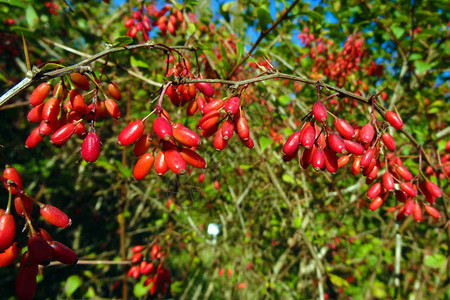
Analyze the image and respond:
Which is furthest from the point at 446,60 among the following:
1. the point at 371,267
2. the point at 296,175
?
the point at 371,267

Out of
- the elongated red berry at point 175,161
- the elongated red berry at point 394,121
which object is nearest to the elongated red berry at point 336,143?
the elongated red berry at point 394,121

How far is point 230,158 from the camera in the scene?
10.4ft

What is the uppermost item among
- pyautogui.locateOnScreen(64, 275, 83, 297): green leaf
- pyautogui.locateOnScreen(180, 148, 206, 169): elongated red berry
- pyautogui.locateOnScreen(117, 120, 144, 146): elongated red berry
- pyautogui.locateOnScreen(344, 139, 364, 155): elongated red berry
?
pyautogui.locateOnScreen(117, 120, 144, 146): elongated red berry

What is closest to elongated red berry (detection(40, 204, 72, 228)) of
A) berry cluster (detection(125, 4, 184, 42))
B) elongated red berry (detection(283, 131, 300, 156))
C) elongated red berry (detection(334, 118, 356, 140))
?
elongated red berry (detection(283, 131, 300, 156))

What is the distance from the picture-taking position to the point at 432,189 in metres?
1.31

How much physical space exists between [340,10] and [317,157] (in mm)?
2663

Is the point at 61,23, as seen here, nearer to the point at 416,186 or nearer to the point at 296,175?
the point at 296,175

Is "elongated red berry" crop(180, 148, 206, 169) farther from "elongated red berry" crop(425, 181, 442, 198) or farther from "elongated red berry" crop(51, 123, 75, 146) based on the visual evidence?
"elongated red berry" crop(425, 181, 442, 198)

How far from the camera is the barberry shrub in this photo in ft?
3.17

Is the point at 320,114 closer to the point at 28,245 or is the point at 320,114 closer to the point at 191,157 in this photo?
the point at 191,157

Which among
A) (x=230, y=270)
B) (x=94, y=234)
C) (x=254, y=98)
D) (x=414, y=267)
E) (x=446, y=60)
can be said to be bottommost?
(x=414, y=267)

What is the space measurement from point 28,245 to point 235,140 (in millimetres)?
1915

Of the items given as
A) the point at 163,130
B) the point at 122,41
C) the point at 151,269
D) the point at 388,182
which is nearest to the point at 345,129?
the point at 388,182

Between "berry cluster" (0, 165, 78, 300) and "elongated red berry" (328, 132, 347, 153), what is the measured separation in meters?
0.93
